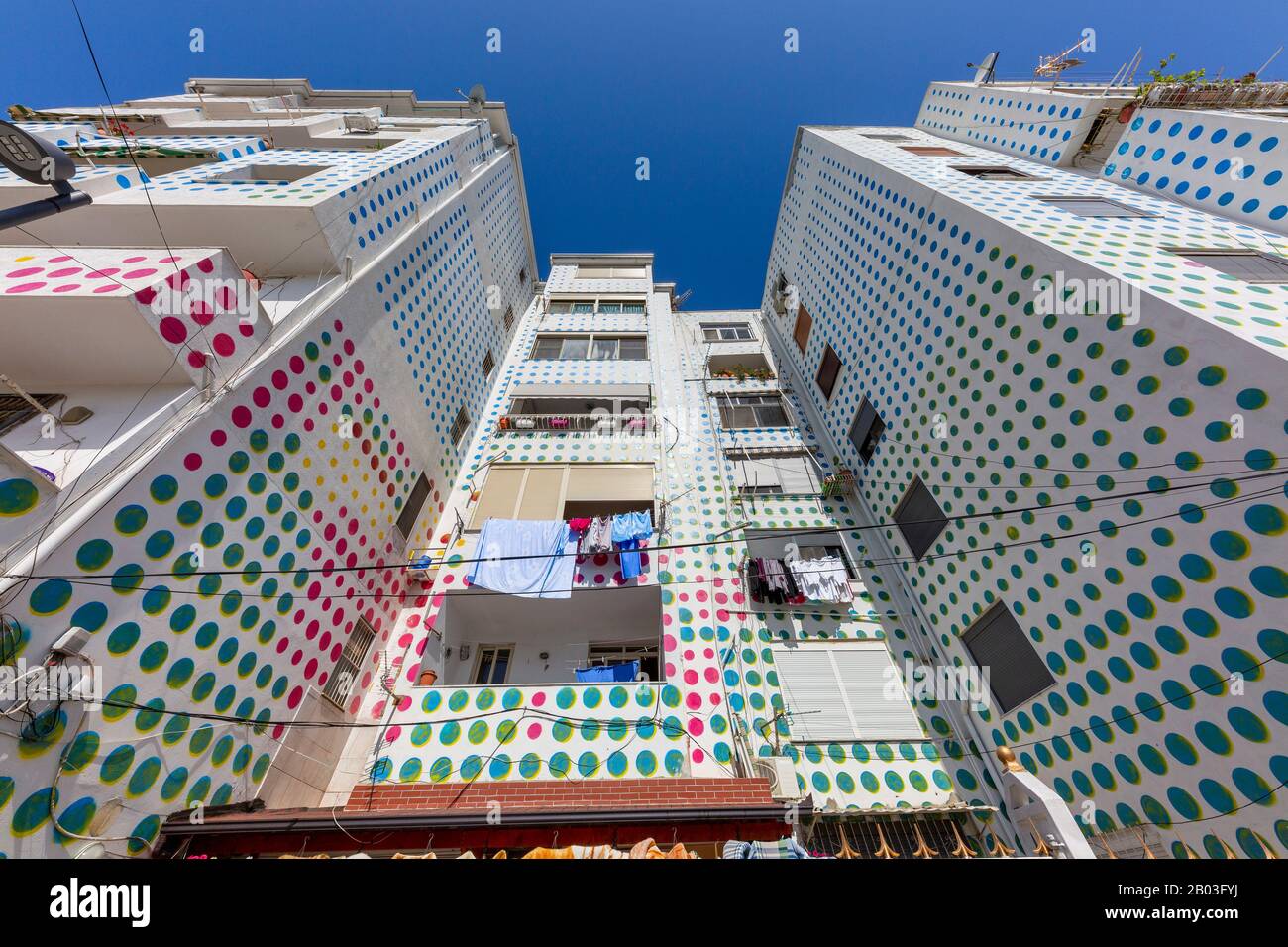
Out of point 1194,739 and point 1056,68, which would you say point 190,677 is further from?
point 1056,68

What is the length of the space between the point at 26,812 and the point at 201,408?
4.94 metres

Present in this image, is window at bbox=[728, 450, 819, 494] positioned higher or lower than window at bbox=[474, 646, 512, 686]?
higher

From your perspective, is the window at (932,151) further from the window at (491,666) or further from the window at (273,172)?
the window at (491,666)

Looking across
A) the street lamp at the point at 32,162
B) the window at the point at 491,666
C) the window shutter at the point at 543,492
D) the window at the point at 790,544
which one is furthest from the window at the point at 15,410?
the window at the point at 790,544

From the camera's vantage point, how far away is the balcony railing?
45.4ft

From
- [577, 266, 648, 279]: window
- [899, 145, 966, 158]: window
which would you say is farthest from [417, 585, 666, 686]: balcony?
[899, 145, 966, 158]: window

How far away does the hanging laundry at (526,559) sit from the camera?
952 cm

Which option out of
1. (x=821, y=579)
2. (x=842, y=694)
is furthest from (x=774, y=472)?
(x=842, y=694)

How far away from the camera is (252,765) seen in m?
6.46

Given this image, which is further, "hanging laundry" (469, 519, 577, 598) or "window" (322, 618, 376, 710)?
"hanging laundry" (469, 519, 577, 598)

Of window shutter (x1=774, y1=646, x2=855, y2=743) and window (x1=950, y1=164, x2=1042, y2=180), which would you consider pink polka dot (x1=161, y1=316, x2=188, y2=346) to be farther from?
window (x1=950, y1=164, x2=1042, y2=180)

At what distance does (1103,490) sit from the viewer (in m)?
6.61

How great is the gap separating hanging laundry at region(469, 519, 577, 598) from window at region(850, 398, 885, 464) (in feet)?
29.5

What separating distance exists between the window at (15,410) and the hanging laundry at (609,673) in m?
9.87
